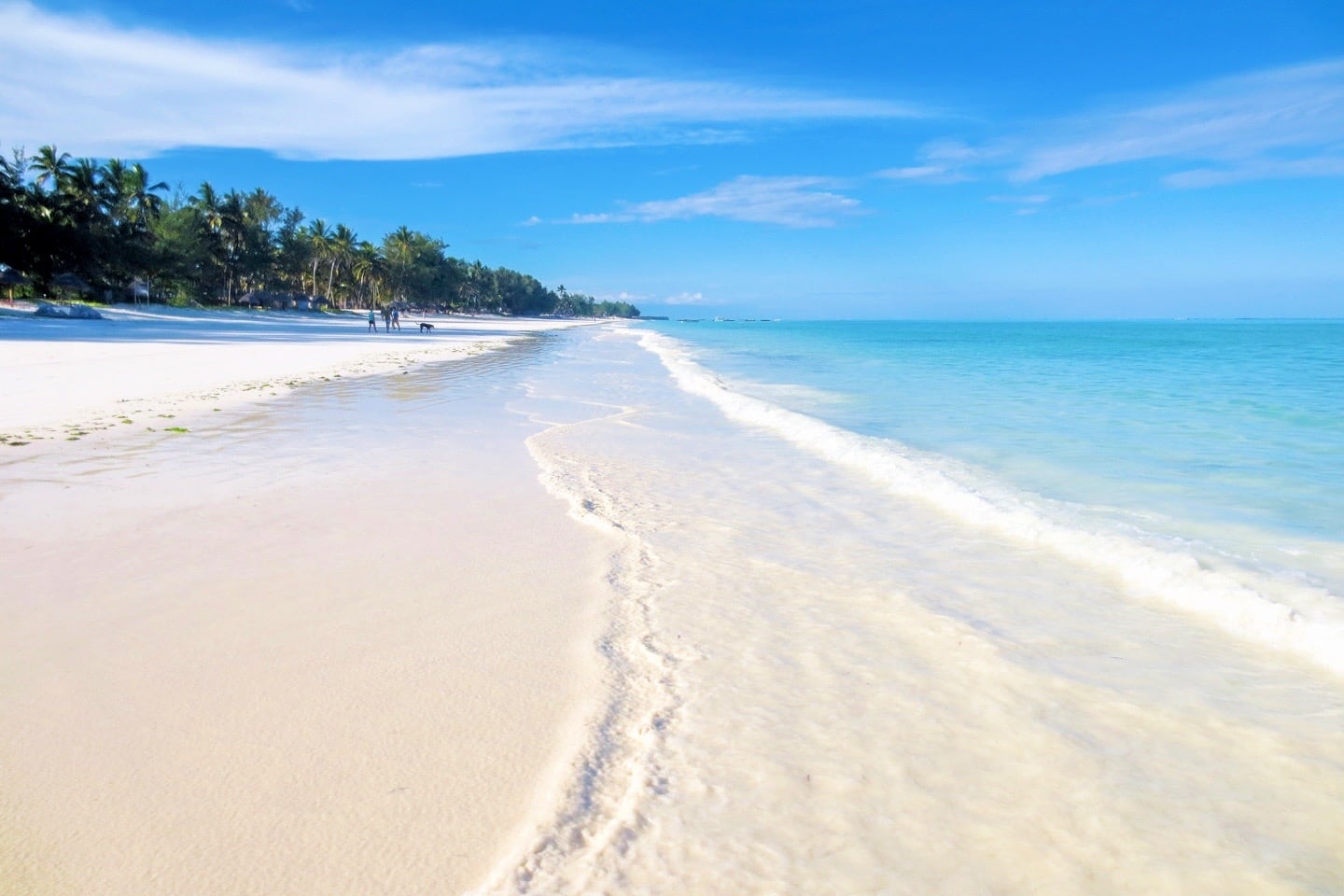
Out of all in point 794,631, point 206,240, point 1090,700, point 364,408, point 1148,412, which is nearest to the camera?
point 1090,700

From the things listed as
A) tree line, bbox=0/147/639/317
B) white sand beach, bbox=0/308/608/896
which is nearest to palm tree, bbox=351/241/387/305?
tree line, bbox=0/147/639/317

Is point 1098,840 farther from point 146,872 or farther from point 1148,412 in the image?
point 1148,412

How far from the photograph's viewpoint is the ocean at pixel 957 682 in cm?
241

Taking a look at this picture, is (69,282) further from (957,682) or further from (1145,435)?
(957,682)

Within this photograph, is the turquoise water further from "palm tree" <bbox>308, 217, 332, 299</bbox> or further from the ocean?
"palm tree" <bbox>308, 217, 332, 299</bbox>

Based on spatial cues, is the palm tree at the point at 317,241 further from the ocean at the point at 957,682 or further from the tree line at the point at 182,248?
the ocean at the point at 957,682

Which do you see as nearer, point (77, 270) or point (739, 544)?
point (739, 544)

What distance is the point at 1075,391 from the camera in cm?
2047

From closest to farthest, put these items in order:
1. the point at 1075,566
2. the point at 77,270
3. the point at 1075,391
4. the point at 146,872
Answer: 1. the point at 146,872
2. the point at 1075,566
3. the point at 1075,391
4. the point at 77,270

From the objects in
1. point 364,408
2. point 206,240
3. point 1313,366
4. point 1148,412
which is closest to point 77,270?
point 206,240

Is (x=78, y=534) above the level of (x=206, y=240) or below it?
below

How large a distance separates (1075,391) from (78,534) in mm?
21324

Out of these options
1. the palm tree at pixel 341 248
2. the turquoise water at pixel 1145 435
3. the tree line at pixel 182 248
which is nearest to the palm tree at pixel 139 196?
the tree line at pixel 182 248

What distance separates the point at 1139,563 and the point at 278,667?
537 cm
